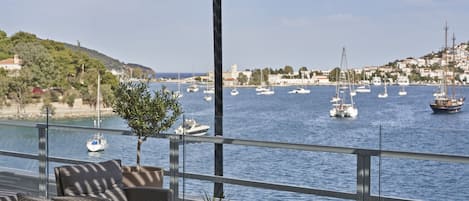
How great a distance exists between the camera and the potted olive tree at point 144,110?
15.4ft

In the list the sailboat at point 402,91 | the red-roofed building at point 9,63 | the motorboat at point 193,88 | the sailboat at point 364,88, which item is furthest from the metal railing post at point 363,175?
the red-roofed building at point 9,63

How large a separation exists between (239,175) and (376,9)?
51.9 ft

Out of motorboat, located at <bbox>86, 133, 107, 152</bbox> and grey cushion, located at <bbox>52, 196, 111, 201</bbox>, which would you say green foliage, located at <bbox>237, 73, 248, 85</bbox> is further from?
grey cushion, located at <bbox>52, 196, 111, 201</bbox>

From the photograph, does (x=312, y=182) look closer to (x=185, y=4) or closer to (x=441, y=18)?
(x=441, y=18)

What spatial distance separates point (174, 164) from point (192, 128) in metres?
0.30

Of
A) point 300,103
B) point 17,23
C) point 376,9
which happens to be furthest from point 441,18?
point 17,23

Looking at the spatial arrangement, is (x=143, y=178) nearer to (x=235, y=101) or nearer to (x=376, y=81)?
(x=376, y=81)

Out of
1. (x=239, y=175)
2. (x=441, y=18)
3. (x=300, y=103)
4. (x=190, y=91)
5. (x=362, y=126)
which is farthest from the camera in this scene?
(x=441, y=18)

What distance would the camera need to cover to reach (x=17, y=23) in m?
20.1

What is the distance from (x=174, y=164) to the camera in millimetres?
4699

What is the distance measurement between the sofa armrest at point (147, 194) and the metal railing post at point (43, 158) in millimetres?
1523

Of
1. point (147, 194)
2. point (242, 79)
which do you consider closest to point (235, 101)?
point (242, 79)

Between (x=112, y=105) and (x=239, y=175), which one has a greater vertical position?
(x=112, y=105)

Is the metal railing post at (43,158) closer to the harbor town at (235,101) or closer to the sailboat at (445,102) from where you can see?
the harbor town at (235,101)
